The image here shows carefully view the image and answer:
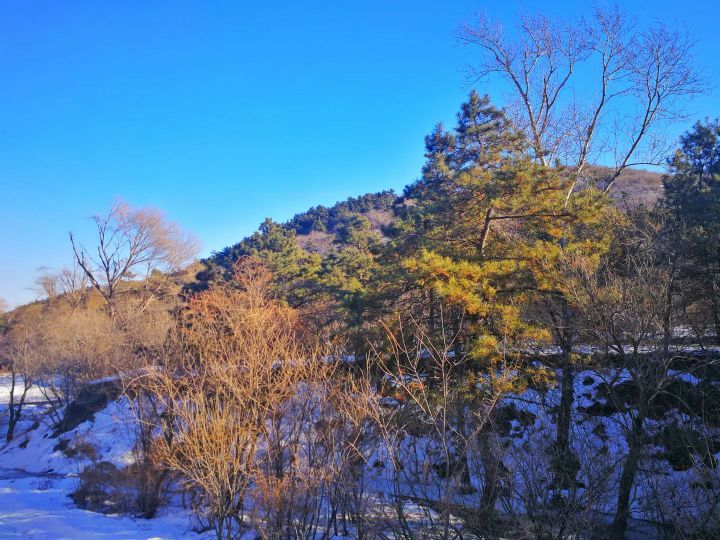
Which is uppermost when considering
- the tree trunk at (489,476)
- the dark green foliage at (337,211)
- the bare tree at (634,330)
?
the dark green foliage at (337,211)

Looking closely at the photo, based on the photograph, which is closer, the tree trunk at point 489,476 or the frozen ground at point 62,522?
the tree trunk at point 489,476

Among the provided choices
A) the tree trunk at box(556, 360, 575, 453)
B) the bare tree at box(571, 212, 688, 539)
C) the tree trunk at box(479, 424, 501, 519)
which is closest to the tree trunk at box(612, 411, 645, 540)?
the bare tree at box(571, 212, 688, 539)

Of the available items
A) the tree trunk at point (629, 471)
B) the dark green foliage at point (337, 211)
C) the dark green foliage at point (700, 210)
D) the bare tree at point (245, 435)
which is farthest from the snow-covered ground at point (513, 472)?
the dark green foliage at point (337, 211)

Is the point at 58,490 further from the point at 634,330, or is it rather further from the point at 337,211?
the point at 337,211

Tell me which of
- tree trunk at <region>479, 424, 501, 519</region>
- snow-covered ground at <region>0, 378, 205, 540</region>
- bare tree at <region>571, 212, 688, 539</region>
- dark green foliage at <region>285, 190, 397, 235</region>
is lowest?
snow-covered ground at <region>0, 378, 205, 540</region>

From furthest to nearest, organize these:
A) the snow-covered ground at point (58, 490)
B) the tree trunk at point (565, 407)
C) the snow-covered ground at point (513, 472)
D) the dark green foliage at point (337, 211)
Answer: the dark green foliage at point (337, 211) → the snow-covered ground at point (58, 490) → the tree trunk at point (565, 407) → the snow-covered ground at point (513, 472)

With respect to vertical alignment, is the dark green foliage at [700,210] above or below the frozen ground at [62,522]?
above

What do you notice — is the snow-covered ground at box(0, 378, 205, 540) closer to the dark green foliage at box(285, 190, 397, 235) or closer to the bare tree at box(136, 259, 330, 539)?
the bare tree at box(136, 259, 330, 539)

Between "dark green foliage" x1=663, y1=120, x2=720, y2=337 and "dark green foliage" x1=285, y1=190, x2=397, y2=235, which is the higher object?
"dark green foliage" x1=285, y1=190, x2=397, y2=235

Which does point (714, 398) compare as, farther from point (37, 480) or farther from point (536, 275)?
point (37, 480)

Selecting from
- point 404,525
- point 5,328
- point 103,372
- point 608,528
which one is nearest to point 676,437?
point 608,528

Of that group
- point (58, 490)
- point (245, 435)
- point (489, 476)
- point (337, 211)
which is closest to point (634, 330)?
point (489, 476)

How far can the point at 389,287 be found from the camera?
12.0 meters

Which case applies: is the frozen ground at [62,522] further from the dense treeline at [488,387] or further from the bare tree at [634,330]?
the bare tree at [634,330]
